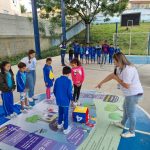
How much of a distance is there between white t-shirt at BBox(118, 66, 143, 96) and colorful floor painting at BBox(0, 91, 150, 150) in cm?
105

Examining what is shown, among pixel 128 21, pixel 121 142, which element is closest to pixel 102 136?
pixel 121 142

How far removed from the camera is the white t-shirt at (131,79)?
11.9 feet

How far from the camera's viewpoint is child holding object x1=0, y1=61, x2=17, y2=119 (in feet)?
15.8

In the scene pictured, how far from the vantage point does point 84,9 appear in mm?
22781

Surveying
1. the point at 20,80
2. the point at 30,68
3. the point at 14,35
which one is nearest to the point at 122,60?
the point at 20,80

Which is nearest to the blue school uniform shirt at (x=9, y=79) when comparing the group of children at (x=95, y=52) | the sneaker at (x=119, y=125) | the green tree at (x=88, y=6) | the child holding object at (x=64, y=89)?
the child holding object at (x=64, y=89)

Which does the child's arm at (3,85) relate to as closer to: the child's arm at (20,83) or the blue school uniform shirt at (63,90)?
the child's arm at (20,83)

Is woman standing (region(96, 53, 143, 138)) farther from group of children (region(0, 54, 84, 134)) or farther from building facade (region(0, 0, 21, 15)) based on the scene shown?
building facade (region(0, 0, 21, 15))

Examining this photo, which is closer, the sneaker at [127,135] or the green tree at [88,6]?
the sneaker at [127,135]

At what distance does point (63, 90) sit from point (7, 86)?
5.19 ft

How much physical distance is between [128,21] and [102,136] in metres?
18.5

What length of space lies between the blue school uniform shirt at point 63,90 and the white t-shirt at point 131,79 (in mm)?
1018

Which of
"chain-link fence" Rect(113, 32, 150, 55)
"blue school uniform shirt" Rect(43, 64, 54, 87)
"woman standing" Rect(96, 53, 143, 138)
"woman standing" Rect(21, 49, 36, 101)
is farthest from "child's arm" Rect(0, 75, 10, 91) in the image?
"chain-link fence" Rect(113, 32, 150, 55)

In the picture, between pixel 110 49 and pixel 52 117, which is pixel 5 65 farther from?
pixel 110 49
